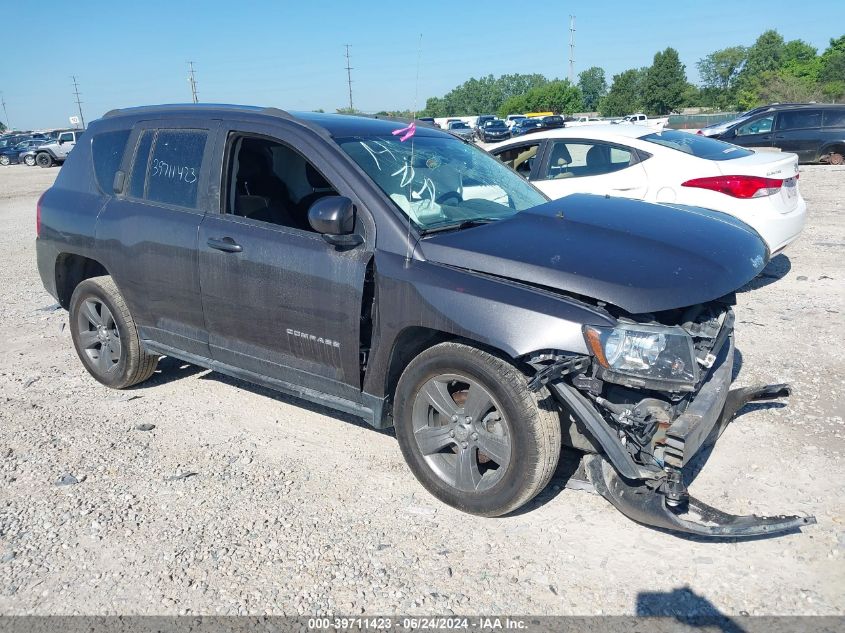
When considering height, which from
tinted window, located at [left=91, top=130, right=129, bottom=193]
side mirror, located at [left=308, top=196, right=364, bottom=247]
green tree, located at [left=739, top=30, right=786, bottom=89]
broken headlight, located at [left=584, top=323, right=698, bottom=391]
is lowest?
broken headlight, located at [left=584, top=323, right=698, bottom=391]

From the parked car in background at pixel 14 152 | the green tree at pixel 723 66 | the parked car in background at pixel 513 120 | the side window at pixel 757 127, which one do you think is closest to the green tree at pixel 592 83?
the green tree at pixel 723 66

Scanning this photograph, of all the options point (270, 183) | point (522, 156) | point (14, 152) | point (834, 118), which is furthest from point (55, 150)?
point (270, 183)

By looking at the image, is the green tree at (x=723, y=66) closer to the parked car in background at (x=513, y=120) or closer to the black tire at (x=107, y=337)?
the parked car in background at (x=513, y=120)

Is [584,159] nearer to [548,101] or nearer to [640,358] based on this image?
[640,358]

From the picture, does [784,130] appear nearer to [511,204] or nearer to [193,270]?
[511,204]

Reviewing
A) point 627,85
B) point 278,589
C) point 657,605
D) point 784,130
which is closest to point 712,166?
point 657,605

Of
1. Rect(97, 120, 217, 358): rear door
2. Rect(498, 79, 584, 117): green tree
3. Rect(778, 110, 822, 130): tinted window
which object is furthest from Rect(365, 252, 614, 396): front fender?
Rect(498, 79, 584, 117): green tree

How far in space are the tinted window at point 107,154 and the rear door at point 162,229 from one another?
0.37 feet

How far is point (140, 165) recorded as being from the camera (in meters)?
4.75

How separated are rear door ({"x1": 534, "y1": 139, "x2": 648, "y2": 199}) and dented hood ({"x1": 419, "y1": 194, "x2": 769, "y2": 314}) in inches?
129

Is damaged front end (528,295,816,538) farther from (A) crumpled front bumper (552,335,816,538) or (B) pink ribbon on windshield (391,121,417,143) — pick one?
(B) pink ribbon on windshield (391,121,417,143)

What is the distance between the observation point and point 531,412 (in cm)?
311

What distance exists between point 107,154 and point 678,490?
4389mm

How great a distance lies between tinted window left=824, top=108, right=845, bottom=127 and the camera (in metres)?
17.7
